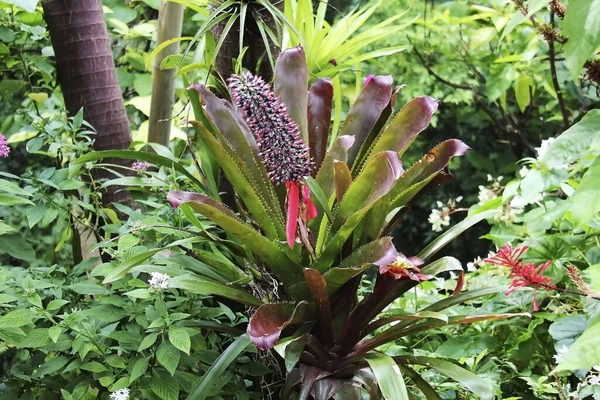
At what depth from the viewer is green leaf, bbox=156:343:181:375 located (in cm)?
111

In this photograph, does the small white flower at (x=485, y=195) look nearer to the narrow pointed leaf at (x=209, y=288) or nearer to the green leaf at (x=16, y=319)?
the narrow pointed leaf at (x=209, y=288)

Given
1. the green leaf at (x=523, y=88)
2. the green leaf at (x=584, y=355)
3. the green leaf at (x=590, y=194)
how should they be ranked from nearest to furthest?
the green leaf at (x=584, y=355), the green leaf at (x=590, y=194), the green leaf at (x=523, y=88)

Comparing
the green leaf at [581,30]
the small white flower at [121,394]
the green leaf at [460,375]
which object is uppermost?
the green leaf at [581,30]

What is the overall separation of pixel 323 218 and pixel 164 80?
0.73m

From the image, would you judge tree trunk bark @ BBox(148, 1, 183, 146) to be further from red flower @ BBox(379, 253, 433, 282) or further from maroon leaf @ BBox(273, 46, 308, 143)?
red flower @ BBox(379, 253, 433, 282)

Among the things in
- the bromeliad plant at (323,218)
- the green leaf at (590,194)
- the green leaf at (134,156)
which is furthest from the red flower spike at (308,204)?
the green leaf at (590,194)

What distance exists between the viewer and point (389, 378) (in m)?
1.11

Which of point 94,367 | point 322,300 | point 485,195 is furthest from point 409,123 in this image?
point 485,195

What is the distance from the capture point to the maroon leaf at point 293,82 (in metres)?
1.34

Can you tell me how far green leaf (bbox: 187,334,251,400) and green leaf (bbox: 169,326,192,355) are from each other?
8 centimetres

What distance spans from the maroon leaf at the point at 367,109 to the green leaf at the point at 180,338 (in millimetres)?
456

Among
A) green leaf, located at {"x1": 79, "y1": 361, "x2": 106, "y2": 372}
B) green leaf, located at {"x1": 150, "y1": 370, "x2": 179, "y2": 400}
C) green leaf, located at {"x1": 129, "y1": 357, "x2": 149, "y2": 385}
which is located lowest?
green leaf, located at {"x1": 150, "y1": 370, "x2": 179, "y2": 400}

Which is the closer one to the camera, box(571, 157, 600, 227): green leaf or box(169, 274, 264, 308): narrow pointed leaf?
box(571, 157, 600, 227): green leaf

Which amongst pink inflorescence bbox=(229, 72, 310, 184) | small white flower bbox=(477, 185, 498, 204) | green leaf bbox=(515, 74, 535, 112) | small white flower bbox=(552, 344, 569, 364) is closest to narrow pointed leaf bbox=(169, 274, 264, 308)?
pink inflorescence bbox=(229, 72, 310, 184)
